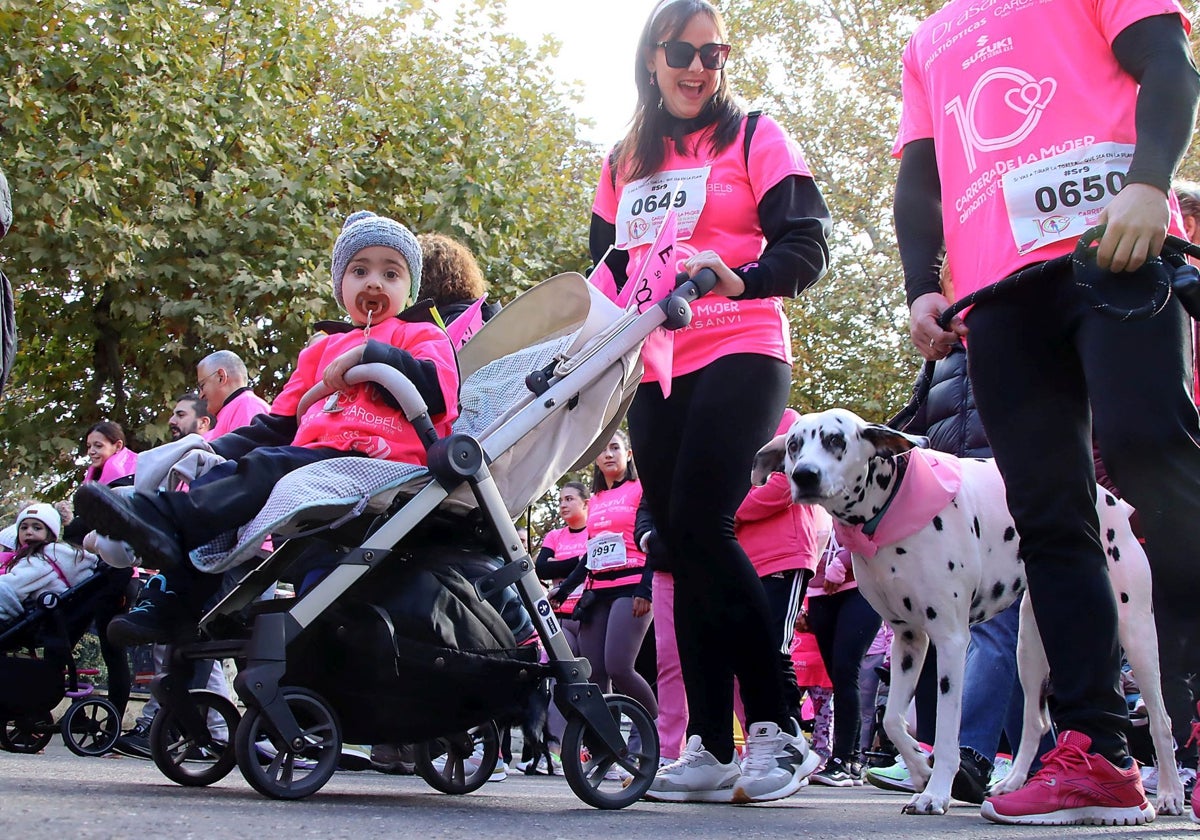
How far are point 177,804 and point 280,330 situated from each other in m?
12.1

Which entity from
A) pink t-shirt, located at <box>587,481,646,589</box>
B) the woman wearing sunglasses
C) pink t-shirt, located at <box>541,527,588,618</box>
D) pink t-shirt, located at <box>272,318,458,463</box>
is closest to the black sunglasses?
the woman wearing sunglasses

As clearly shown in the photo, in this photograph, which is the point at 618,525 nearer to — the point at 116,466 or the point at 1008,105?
the point at 116,466

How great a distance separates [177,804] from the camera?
119 inches

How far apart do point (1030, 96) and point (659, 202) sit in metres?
1.39

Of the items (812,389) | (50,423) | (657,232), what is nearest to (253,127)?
(50,423)

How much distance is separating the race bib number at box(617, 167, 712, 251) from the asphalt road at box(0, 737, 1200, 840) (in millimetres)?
1805

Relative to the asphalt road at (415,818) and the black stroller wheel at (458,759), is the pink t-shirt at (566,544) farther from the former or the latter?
the asphalt road at (415,818)

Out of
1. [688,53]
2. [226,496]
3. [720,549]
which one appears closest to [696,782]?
[720,549]

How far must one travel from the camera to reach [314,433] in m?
3.89

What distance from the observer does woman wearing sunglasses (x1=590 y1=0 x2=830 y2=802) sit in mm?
4027

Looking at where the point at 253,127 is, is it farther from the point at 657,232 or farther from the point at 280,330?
the point at 657,232

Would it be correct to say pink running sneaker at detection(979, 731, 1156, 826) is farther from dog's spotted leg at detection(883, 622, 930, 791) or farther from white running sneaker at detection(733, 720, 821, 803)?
dog's spotted leg at detection(883, 622, 930, 791)

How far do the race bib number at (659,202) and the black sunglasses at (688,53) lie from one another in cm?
34

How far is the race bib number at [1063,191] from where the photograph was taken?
10.5ft
